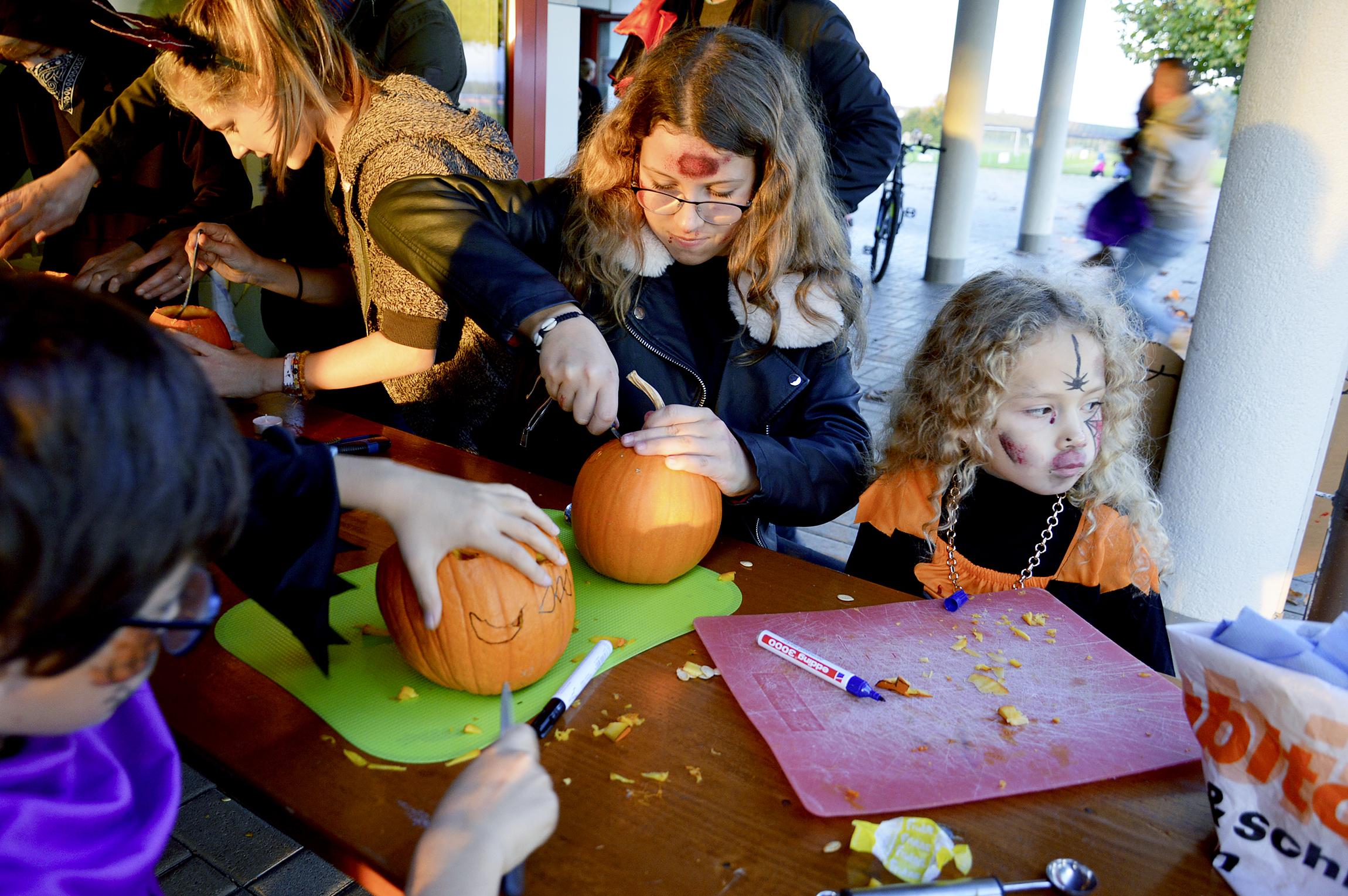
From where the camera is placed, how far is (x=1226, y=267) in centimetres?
236

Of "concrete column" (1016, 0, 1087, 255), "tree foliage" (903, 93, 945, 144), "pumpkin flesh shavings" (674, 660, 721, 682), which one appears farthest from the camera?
"tree foliage" (903, 93, 945, 144)

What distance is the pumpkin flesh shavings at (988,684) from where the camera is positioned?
3.34ft

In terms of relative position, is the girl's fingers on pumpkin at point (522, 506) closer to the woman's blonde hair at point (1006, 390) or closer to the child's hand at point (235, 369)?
the woman's blonde hair at point (1006, 390)

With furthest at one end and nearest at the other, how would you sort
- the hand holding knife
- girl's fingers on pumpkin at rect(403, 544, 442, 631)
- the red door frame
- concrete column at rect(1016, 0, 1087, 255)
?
concrete column at rect(1016, 0, 1087, 255)
the red door frame
girl's fingers on pumpkin at rect(403, 544, 442, 631)
the hand holding knife

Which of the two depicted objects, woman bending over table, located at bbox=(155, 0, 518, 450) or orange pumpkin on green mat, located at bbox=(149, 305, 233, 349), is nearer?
woman bending over table, located at bbox=(155, 0, 518, 450)

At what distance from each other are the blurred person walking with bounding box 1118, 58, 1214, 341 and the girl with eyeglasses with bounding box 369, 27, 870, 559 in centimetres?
237

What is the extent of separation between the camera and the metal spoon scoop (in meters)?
0.73

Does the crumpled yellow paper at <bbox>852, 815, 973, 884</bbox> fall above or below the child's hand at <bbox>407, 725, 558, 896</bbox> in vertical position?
below

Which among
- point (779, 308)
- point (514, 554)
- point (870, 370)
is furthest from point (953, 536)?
point (870, 370)

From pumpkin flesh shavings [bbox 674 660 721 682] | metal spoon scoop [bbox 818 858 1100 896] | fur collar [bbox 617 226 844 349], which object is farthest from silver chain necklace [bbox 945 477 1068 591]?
metal spoon scoop [bbox 818 858 1100 896]

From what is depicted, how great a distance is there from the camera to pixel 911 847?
2.58 ft

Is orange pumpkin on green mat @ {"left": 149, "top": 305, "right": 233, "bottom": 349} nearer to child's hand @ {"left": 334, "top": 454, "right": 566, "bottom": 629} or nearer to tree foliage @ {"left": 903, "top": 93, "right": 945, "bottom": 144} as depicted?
child's hand @ {"left": 334, "top": 454, "right": 566, "bottom": 629}

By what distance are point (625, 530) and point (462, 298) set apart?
1.94 ft

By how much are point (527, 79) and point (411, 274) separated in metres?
3.76
